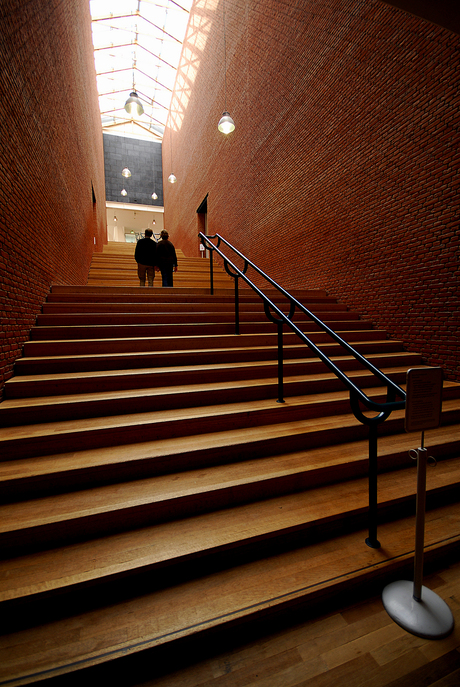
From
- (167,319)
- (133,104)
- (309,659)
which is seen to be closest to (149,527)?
(309,659)

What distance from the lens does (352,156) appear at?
4.34 metres

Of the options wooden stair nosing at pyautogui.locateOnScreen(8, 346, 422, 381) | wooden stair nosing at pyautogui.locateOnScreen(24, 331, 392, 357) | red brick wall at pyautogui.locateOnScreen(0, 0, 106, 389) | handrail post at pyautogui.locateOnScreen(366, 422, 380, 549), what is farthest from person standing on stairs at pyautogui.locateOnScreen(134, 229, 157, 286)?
handrail post at pyautogui.locateOnScreen(366, 422, 380, 549)

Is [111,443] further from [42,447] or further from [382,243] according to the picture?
[382,243]

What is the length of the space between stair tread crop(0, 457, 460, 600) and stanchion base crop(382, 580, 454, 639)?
1.16ft

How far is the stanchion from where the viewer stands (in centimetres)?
126

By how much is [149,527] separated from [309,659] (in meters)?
0.84

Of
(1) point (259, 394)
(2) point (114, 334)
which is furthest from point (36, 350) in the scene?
(1) point (259, 394)

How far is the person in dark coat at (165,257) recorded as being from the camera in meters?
5.24

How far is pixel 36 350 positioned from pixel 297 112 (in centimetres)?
568

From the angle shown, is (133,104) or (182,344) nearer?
(182,344)

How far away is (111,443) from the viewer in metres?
1.92

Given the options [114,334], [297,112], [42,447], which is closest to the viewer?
[42,447]

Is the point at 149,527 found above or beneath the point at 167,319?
beneath

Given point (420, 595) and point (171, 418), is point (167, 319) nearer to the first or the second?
point (171, 418)
